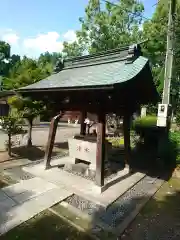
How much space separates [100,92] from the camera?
5281 millimetres

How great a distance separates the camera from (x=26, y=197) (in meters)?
5.45

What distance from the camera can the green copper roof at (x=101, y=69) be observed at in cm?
544

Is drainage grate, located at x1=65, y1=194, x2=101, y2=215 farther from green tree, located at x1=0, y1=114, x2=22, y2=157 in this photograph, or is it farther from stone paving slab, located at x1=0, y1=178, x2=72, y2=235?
green tree, located at x1=0, y1=114, x2=22, y2=157

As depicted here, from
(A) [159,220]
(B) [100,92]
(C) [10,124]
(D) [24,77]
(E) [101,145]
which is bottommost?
(A) [159,220]

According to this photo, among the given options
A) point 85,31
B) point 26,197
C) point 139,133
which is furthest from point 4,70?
point 26,197

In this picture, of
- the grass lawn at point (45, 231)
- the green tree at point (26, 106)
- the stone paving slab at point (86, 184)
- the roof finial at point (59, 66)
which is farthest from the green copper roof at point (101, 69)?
the grass lawn at point (45, 231)

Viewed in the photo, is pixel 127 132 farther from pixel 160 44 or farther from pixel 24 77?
pixel 160 44

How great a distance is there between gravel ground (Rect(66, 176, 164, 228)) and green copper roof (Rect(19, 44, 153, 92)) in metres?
3.35

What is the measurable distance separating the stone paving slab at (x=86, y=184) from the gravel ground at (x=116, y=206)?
135 mm

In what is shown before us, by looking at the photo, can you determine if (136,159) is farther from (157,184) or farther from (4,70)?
(4,70)

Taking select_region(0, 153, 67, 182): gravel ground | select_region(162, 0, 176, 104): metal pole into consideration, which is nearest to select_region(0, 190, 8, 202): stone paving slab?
select_region(0, 153, 67, 182): gravel ground

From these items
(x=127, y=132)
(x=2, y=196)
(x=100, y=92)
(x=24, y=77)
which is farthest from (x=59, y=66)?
(x=2, y=196)

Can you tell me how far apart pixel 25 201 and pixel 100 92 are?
373cm

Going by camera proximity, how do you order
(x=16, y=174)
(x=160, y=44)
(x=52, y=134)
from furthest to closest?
(x=160, y=44)
(x=52, y=134)
(x=16, y=174)
